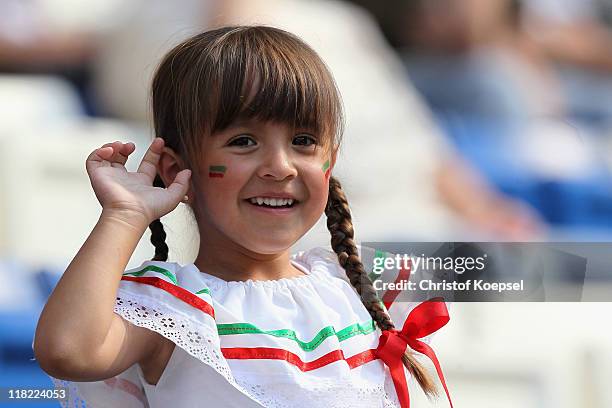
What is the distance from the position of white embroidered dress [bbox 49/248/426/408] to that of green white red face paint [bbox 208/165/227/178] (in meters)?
0.14

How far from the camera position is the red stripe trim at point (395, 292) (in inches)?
68.0

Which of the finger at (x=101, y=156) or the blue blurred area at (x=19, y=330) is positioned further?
the blue blurred area at (x=19, y=330)

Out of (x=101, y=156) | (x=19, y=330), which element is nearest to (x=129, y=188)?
(x=101, y=156)

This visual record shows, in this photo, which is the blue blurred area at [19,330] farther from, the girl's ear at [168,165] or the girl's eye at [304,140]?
the girl's eye at [304,140]

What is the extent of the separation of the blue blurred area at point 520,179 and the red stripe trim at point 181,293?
788 millimetres

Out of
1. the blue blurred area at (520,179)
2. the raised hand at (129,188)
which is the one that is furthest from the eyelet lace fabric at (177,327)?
the blue blurred area at (520,179)

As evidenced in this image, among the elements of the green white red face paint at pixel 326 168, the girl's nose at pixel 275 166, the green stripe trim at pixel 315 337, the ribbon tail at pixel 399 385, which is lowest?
the ribbon tail at pixel 399 385

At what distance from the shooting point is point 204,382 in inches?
54.7

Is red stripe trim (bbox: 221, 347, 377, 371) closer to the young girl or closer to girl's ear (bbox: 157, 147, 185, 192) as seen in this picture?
the young girl

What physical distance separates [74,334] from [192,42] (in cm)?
51

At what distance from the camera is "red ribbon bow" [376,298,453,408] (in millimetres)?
1512

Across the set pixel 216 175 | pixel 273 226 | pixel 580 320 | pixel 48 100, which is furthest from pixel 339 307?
pixel 48 100

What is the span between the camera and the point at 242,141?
1444 millimetres

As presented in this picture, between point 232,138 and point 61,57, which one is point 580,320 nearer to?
point 232,138
